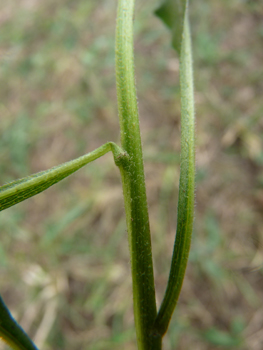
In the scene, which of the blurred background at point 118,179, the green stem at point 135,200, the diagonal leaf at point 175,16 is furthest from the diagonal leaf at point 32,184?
the blurred background at point 118,179

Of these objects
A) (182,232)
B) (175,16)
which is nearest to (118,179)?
(175,16)

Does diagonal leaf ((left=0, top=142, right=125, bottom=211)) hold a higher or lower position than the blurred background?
higher

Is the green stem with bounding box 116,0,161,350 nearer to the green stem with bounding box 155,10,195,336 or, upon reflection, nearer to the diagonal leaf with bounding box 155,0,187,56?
the green stem with bounding box 155,10,195,336

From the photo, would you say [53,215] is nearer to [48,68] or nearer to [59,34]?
[48,68]

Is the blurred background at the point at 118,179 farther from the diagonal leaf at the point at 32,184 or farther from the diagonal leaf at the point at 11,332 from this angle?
the diagonal leaf at the point at 32,184

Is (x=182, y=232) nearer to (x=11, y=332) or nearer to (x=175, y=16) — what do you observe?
(x=11, y=332)

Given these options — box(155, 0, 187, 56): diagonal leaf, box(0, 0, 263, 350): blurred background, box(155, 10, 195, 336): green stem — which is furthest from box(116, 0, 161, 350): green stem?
box(0, 0, 263, 350): blurred background

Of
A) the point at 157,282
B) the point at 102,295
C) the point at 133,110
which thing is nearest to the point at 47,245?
the point at 102,295
